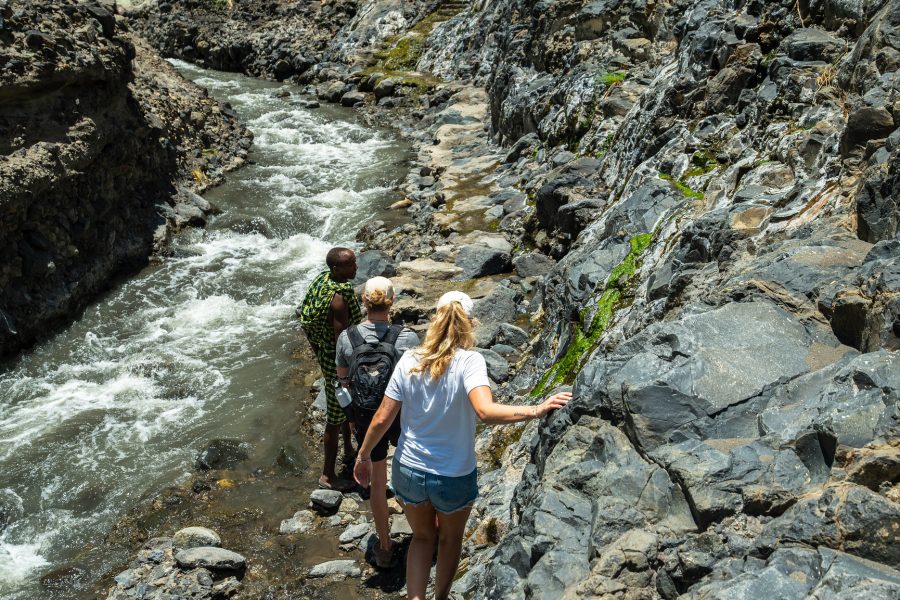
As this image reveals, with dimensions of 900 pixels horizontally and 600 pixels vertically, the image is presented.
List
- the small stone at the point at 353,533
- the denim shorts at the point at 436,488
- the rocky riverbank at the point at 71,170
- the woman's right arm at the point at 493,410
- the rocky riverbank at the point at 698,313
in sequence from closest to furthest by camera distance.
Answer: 1. the rocky riverbank at the point at 698,313
2. the woman's right arm at the point at 493,410
3. the denim shorts at the point at 436,488
4. the small stone at the point at 353,533
5. the rocky riverbank at the point at 71,170

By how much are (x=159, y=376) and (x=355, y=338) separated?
22.0 feet

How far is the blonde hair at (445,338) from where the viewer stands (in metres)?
5.16

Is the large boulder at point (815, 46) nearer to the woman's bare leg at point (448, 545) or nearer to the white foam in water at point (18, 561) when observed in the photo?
the woman's bare leg at point (448, 545)

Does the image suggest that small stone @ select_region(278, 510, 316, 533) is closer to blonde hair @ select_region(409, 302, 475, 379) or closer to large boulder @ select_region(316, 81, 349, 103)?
blonde hair @ select_region(409, 302, 475, 379)

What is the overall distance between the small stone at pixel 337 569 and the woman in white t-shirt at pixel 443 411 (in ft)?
7.44

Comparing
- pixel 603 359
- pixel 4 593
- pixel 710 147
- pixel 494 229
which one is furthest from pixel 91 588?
pixel 494 229

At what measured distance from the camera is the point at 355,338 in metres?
6.71

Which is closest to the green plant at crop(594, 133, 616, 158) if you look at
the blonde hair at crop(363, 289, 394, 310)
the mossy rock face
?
the blonde hair at crop(363, 289, 394, 310)

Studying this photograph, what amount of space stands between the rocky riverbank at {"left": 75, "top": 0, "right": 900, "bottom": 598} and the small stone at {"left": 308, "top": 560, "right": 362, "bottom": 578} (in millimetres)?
202

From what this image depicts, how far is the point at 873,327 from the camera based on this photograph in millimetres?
4848

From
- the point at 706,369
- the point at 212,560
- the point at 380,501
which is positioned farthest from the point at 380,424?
the point at 212,560

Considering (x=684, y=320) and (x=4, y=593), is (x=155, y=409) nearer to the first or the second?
(x=4, y=593)

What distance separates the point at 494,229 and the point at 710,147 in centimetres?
608

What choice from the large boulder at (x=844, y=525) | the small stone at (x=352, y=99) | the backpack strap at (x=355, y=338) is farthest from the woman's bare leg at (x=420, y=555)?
the small stone at (x=352, y=99)
